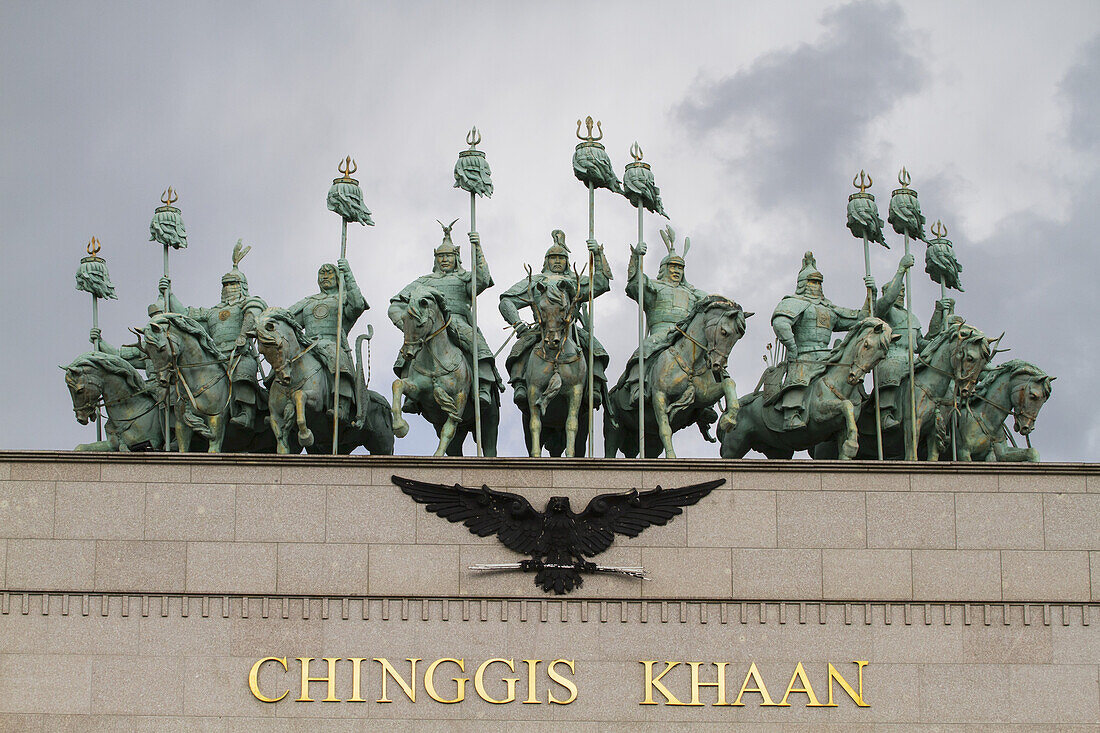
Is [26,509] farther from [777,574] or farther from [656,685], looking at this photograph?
[777,574]

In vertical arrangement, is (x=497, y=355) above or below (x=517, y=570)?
above

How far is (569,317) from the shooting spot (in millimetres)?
29484

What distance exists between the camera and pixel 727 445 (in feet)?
104

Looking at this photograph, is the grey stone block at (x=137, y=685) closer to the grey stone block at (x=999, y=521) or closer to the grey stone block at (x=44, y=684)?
the grey stone block at (x=44, y=684)

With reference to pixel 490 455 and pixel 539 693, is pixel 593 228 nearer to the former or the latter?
pixel 490 455

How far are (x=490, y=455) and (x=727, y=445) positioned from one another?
3.14 meters

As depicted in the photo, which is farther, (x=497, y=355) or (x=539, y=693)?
(x=497, y=355)

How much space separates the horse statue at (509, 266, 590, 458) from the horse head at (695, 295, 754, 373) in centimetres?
152

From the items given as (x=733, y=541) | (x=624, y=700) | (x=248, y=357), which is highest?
(x=248, y=357)

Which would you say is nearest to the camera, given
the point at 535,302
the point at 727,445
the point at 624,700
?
the point at 624,700

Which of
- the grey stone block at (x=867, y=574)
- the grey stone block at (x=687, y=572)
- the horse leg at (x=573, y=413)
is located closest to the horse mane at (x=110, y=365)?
the horse leg at (x=573, y=413)

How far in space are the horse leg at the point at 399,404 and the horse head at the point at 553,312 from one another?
1.63 metres

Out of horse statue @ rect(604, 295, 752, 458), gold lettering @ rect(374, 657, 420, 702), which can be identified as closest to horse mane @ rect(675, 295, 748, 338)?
horse statue @ rect(604, 295, 752, 458)

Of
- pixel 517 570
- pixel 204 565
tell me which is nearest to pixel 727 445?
pixel 517 570
